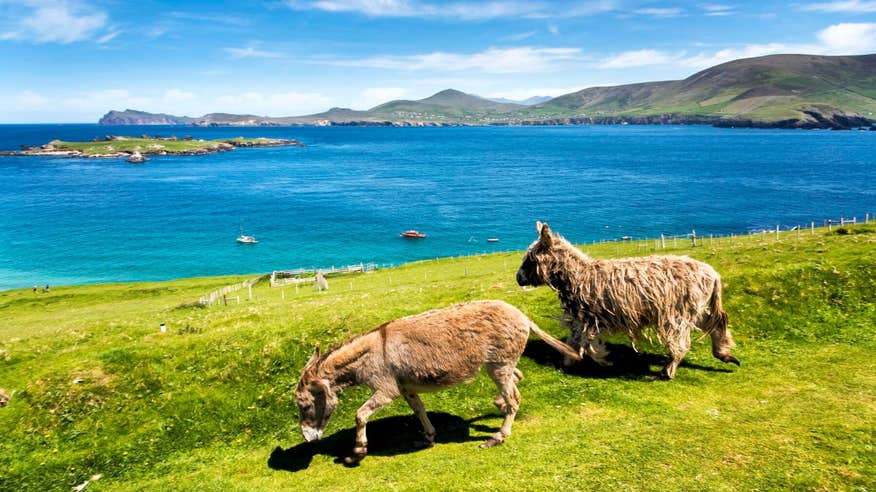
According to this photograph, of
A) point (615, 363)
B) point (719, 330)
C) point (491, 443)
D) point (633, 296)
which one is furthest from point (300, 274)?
point (719, 330)

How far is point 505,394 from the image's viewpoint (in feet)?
37.2

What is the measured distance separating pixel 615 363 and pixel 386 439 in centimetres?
757

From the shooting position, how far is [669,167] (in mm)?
172375

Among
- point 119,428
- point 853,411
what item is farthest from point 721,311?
point 119,428

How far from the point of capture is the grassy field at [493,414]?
9719 millimetres

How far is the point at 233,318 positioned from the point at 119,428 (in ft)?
27.5

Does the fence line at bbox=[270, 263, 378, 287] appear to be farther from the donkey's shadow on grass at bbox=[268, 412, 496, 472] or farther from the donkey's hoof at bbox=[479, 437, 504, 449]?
the donkey's hoof at bbox=[479, 437, 504, 449]

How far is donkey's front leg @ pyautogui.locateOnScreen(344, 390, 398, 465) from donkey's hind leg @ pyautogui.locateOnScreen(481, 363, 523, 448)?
7.78 feet

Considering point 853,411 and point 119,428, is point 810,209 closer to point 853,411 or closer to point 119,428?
point 853,411

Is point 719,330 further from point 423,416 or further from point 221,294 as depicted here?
point 221,294

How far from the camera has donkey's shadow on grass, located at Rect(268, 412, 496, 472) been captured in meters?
11.4

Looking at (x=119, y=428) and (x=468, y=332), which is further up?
(x=468, y=332)

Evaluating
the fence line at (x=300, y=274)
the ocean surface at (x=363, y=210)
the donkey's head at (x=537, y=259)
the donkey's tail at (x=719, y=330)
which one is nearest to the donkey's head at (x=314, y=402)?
the donkey's head at (x=537, y=259)

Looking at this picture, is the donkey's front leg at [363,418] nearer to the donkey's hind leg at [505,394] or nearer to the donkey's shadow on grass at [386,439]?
the donkey's shadow on grass at [386,439]
